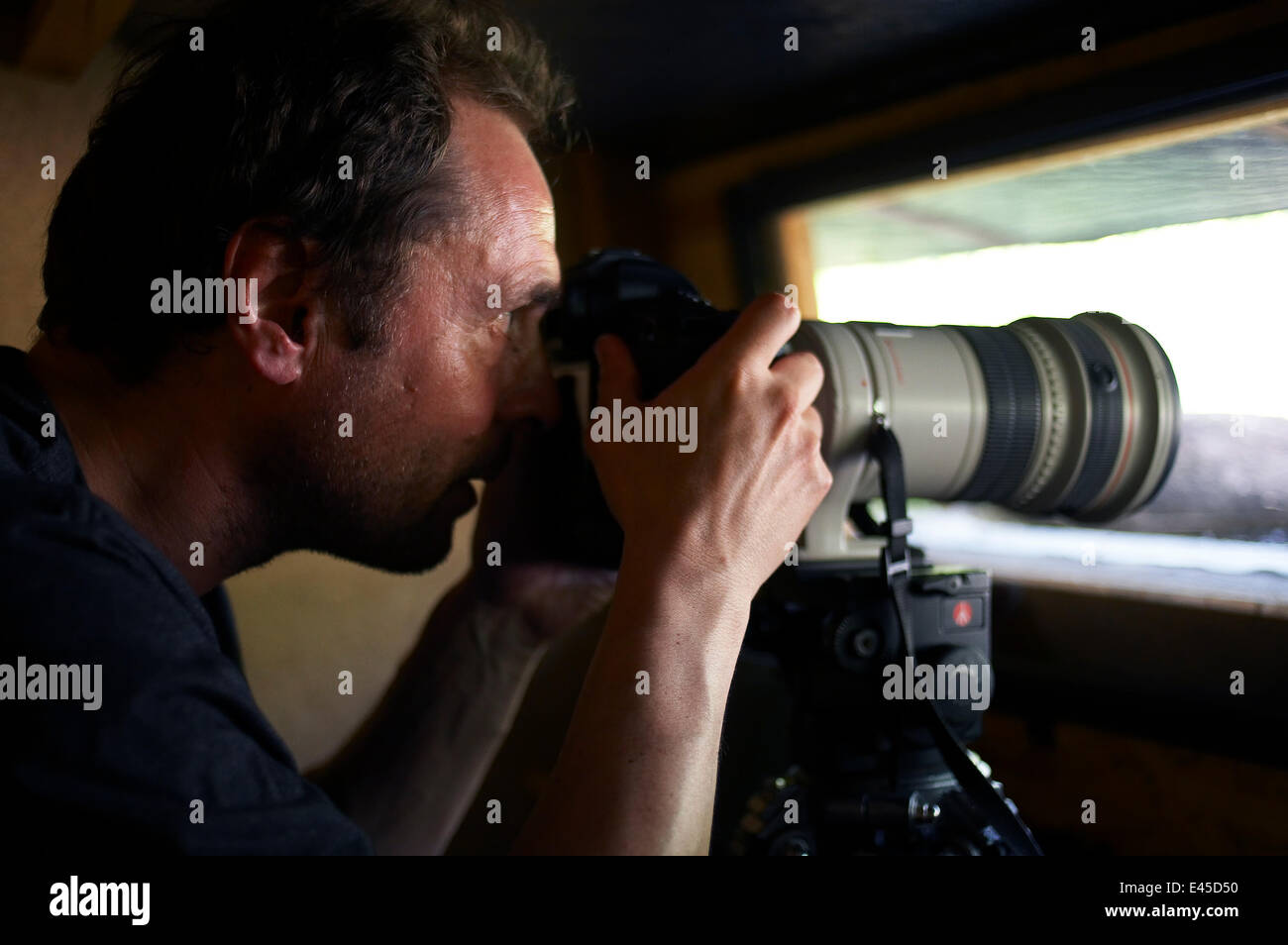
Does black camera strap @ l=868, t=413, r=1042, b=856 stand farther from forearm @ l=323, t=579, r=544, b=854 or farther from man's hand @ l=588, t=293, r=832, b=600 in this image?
forearm @ l=323, t=579, r=544, b=854

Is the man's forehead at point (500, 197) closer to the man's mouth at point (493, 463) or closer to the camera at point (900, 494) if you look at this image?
the camera at point (900, 494)

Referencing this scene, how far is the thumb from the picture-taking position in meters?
0.81

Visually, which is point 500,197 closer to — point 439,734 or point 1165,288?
point 439,734

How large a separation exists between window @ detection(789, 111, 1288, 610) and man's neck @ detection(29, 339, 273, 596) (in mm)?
775

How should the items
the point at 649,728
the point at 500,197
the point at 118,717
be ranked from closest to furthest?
the point at 118,717 < the point at 649,728 < the point at 500,197

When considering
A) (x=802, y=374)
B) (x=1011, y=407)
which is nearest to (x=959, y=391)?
(x=1011, y=407)

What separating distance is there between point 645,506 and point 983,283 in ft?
2.72

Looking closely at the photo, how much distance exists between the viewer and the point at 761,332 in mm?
746

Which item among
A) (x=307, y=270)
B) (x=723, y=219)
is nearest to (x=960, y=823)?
(x=307, y=270)

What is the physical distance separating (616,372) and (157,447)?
0.39m

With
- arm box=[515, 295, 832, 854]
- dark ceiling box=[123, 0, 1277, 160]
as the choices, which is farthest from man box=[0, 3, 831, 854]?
dark ceiling box=[123, 0, 1277, 160]

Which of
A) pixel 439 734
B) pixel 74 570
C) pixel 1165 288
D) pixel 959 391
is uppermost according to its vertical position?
pixel 1165 288

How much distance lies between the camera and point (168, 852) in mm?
480

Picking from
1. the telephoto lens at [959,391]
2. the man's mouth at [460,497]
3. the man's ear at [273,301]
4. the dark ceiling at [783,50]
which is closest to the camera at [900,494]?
the telephoto lens at [959,391]
